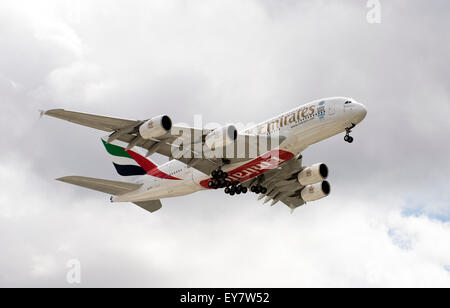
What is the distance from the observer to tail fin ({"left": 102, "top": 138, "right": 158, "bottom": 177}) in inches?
1905

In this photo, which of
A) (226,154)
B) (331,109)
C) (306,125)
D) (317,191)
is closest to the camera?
(331,109)

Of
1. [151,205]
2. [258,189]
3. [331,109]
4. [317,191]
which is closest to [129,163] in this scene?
[151,205]

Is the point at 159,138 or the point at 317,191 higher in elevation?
the point at 159,138

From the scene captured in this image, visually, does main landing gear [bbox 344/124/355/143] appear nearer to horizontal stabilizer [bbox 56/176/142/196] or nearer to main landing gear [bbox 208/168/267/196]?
main landing gear [bbox 208/168/267/196]

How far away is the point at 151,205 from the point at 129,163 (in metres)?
3.86

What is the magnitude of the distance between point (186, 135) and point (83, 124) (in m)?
6.84

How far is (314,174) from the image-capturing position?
46.4 metres

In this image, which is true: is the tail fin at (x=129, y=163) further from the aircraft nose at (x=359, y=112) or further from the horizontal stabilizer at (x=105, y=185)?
the aircraft nose at (x=359, y=112)

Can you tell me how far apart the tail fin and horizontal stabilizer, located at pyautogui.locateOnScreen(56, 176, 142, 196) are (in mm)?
1807

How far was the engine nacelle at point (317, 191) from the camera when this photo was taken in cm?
4869

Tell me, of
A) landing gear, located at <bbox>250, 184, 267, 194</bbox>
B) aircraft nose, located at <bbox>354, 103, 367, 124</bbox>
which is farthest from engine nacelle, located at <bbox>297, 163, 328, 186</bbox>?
aircraft nose, located at <bbox>354, 103, 367, 124</bbox>

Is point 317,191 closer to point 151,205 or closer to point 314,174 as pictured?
point 314,174

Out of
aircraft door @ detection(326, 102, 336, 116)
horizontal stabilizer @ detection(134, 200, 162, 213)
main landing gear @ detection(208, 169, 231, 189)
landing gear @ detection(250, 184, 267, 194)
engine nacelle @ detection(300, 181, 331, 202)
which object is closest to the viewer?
aircraft door @ detection(326, 102, 336, 116)

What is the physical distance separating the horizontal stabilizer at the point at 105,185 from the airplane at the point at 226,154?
70 millimetres
